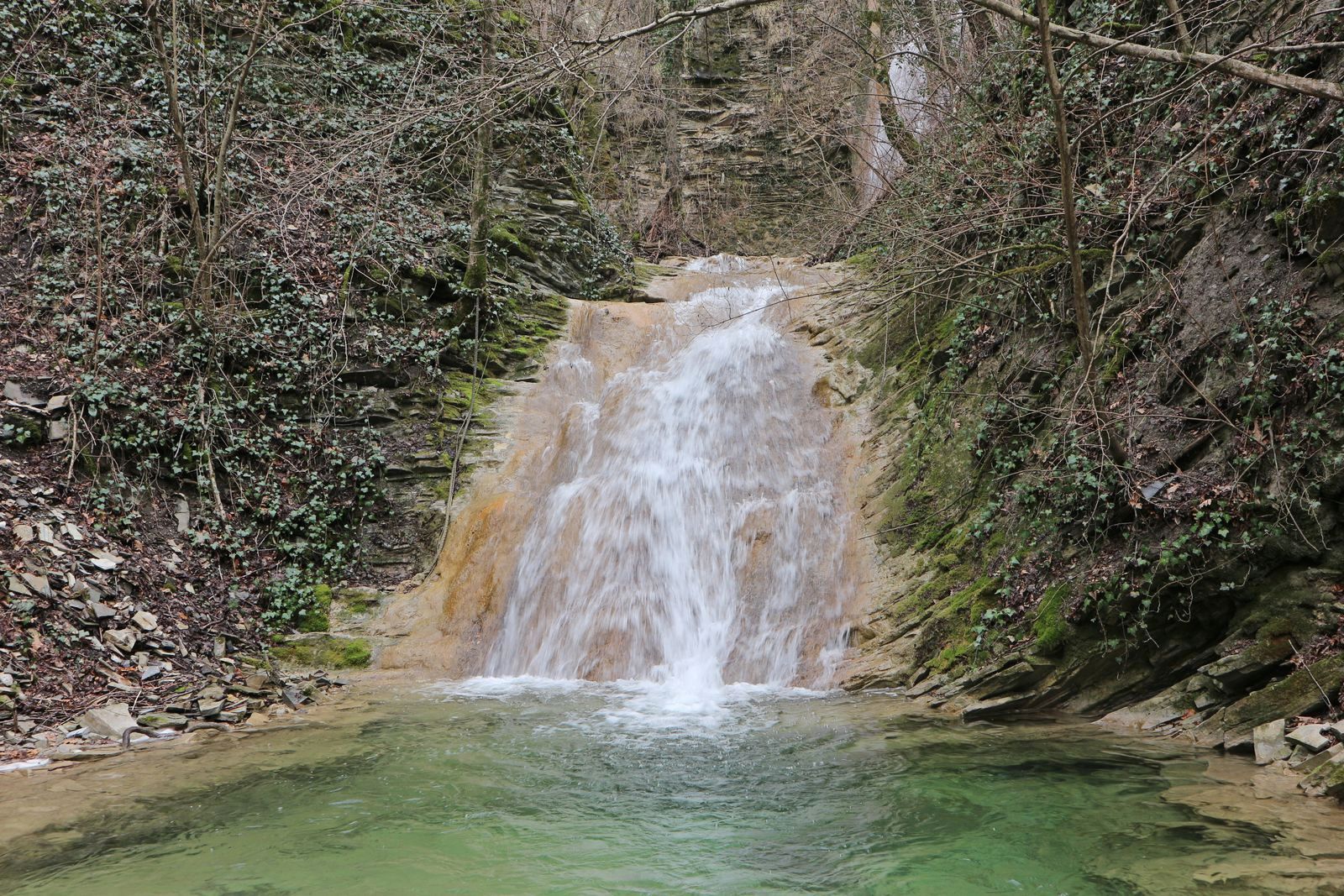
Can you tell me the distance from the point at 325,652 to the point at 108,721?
2552 millimetres

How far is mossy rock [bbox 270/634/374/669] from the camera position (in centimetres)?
783

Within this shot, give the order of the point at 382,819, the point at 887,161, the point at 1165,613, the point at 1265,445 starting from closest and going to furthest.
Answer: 1. the point at 382,819
2. the point at 1265,445
3. the point at 1165,613
4. the point at 887,161

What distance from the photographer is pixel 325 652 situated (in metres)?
7.98

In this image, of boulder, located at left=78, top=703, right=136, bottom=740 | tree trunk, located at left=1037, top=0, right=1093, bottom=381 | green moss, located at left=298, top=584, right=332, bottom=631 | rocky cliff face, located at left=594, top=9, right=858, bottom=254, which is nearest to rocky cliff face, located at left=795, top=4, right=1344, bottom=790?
tree trunk, located at left=1037, top=0, right=1093, bottom=381

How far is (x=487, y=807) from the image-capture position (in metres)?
4.34

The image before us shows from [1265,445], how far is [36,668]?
802cm

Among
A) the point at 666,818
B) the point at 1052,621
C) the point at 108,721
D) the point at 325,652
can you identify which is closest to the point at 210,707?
the point at 108,721

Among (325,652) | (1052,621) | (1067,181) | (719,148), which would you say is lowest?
(325,652)

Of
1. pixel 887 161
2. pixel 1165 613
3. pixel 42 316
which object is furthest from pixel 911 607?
pixel 42 316

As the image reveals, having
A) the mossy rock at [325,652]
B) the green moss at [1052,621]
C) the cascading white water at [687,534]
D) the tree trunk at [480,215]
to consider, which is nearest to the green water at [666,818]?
the green moss at [1052,621]

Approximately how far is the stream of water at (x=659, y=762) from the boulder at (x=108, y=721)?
0.51 m

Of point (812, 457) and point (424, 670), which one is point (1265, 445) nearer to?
point (812, 457)

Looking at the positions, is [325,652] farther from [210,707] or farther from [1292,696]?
[1292,696]

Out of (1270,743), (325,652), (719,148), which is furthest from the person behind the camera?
(719,148)
